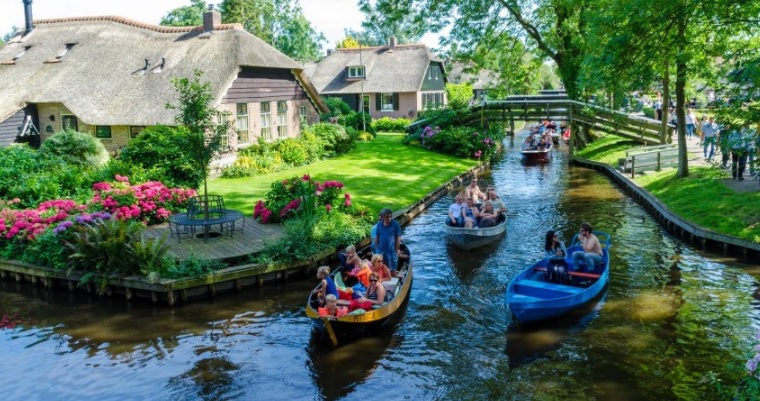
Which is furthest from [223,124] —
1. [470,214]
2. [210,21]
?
[210,21]

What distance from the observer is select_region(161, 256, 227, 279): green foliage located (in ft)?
49.5

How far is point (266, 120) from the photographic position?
32.7 meters

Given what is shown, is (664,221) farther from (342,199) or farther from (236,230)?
(236,230)

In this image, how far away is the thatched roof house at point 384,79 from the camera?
54844mm

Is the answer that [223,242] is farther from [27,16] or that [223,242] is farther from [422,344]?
[27,16]

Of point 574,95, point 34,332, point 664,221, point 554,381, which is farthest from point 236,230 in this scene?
point 574,95

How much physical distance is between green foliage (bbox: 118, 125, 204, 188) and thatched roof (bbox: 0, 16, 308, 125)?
411cm

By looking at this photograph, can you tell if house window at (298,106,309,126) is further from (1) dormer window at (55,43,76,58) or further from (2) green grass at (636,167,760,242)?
(2) green grass at (636,167,760,242)

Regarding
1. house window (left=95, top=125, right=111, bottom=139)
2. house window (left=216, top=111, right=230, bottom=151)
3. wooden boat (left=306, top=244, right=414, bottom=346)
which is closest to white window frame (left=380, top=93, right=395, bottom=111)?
house window (left=216, top=111, right=230, bottom=151)

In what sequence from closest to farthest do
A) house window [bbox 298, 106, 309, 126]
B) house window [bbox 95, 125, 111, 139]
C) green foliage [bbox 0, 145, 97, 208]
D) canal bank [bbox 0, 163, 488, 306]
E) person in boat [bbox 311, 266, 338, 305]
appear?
1. person in boat [bbox 311, 266, 338, 305]
2. canal bank [bbox 0, 163, 488, 306]
3. green foliage [bbox 0, 145, 97, 208]
4. house window [bbox 95, 125, 111, 139]
5. house window [bbox 298, 106, 309, 126]

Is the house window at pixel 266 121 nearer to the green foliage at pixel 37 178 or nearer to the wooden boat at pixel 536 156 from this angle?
the green foliage at pixel 37 178

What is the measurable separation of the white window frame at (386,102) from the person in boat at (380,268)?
42479mm

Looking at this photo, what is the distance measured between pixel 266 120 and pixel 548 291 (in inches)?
871

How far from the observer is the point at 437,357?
12.0m
